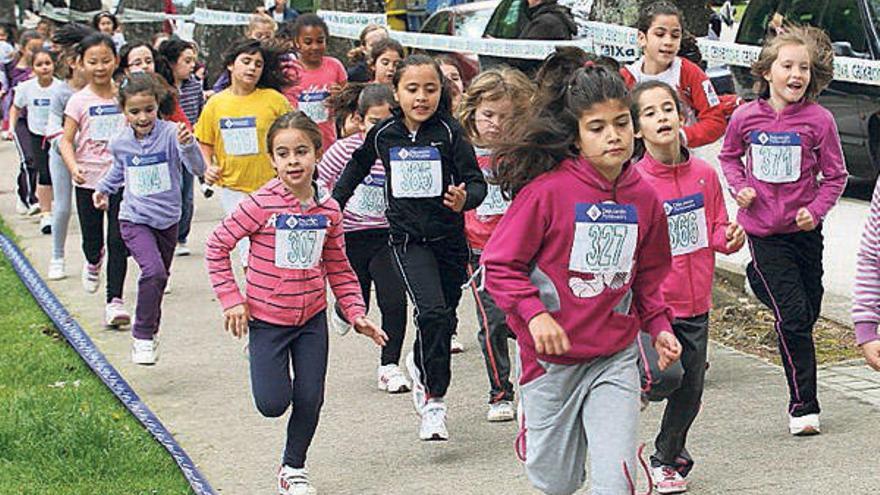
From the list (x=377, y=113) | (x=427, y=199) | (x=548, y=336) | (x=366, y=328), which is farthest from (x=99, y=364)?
(x=548, y=336)

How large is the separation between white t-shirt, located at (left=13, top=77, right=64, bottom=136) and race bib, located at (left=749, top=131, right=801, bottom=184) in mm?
8311

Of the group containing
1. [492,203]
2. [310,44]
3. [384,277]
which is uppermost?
[310,44]

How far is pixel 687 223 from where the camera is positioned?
22.4ft

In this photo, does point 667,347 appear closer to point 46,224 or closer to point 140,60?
point 140,60

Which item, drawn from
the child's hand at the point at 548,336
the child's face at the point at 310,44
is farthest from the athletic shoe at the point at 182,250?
the child's hand at the point at 548,336

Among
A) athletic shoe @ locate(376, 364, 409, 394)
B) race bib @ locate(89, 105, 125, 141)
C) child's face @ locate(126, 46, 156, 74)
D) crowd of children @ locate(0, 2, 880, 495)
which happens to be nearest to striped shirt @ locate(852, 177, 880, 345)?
crowd of children @ locate(0, 2, 880, 495)

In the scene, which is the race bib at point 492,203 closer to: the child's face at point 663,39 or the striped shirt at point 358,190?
the striped shirt at point 358,190

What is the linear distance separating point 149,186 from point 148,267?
1.63 ft

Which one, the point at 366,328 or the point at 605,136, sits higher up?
the point at 605,136

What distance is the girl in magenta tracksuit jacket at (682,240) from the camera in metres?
6.60

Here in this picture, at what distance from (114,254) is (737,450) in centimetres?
474

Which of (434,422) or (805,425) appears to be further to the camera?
(434,422)

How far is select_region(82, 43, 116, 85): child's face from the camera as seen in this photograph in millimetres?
10906

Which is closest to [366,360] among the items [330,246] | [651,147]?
[330,246]
